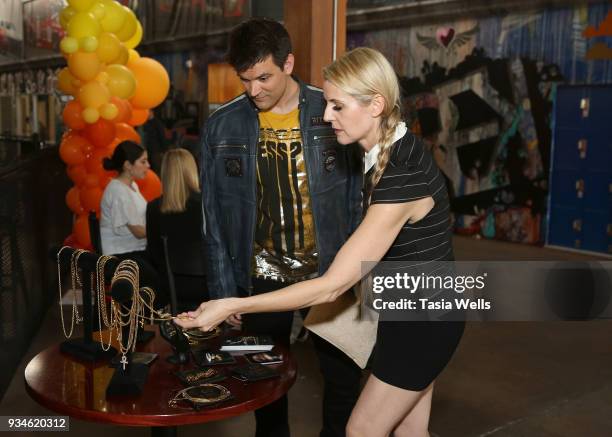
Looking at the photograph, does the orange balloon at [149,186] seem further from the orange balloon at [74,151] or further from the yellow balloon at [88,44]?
the yellow balloon at [88,44]

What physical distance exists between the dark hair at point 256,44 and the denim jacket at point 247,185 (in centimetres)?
21

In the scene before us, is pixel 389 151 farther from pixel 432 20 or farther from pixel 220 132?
pixel 432 20

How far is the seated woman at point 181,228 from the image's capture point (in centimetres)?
342

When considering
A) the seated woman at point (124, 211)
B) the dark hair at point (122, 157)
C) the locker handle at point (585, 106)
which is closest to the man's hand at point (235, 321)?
the seated woman at point (124, 211)

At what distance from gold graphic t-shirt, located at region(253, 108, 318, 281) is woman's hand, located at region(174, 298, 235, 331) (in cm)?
67

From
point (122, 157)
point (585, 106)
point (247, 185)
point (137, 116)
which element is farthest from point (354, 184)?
point (585, 106)

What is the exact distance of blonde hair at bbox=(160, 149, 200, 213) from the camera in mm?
3748

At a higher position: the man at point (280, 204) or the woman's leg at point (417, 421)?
the man at point (280, 204)

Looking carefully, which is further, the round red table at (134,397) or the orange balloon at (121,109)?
the orange balloon at (121,109)

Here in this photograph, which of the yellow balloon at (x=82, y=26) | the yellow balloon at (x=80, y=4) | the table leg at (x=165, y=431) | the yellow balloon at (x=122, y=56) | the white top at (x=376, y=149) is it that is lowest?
the table leg at (x=165, y=431)

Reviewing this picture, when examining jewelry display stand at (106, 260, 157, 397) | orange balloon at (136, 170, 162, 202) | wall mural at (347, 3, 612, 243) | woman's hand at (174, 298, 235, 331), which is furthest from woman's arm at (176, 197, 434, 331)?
wall mural at (347, 3, 612, 243)

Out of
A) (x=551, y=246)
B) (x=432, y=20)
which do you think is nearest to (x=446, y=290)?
(x=551, y=246)

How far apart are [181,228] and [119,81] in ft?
7.33

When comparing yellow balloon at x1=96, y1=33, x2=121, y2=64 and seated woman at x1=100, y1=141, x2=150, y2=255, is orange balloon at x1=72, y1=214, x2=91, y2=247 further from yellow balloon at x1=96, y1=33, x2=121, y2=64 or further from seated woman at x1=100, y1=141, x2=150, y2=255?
yellow balloon at x1=96, y1=33, x2=121, y2=64
